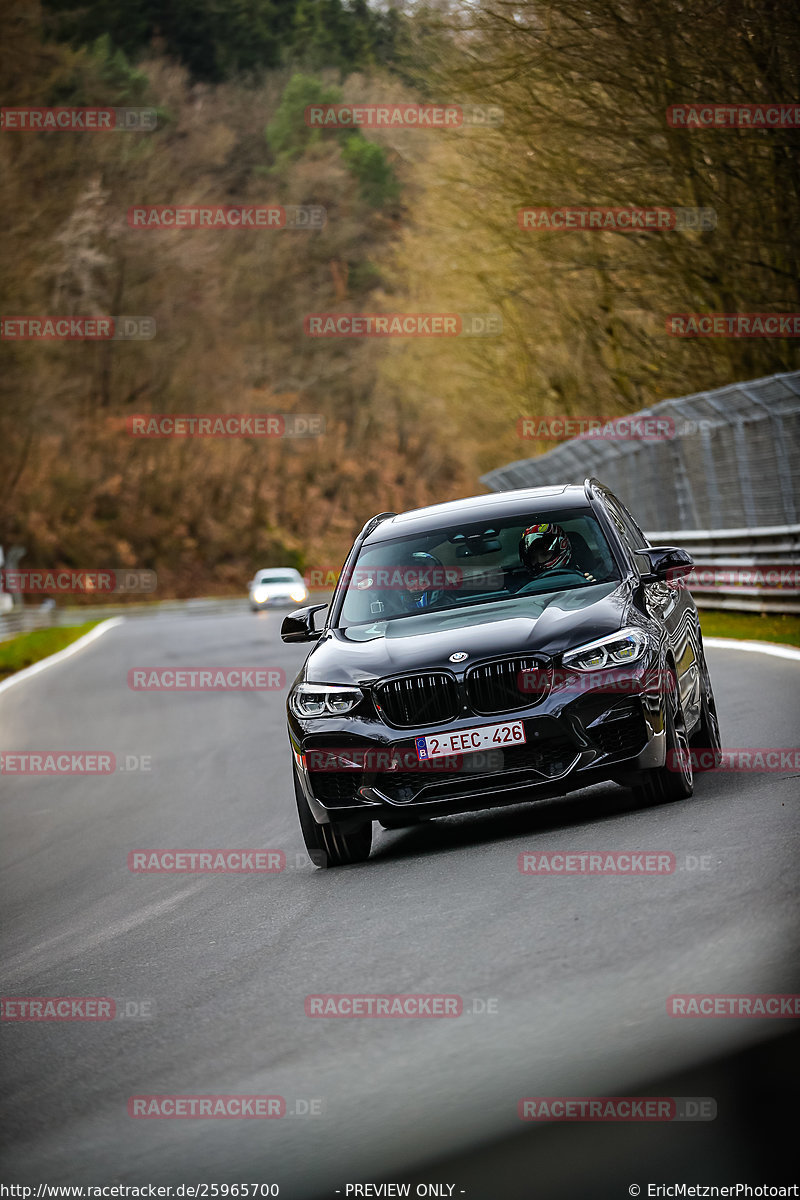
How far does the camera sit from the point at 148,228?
8269 centimetres

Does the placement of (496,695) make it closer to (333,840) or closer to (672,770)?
(672,770)

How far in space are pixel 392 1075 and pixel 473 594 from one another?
169 inches

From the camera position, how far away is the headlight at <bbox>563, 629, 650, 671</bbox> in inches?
306

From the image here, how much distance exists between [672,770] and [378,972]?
265 cm

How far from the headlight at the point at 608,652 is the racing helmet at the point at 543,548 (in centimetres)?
108

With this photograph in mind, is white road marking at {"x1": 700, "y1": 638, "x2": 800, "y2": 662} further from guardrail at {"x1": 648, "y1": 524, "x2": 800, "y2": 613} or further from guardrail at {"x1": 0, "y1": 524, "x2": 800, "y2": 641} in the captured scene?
guardrail at {"x1": 648, "y1": 524, "x2": 800, "y2": 613}

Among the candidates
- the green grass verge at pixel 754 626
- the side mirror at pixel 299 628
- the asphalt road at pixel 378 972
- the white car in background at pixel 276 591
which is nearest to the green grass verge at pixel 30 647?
the white car in background at pixel 276 591

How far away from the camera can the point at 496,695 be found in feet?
25.5

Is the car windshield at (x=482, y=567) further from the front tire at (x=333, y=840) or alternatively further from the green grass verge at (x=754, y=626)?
the green grass verge at (x=754, y=626)

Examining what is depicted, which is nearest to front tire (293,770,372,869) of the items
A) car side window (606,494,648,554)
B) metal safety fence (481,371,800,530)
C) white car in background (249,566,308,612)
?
car side window (606,494,648,554)

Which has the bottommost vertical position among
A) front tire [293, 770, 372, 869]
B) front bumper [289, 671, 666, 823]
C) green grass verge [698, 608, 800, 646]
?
green grass verge [698, 608, 800, 646]

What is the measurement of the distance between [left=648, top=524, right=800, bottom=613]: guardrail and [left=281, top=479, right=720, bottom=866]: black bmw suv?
475 inches

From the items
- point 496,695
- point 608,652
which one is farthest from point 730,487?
point 496,695

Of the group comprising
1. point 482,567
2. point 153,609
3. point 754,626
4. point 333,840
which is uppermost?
point 482,567
